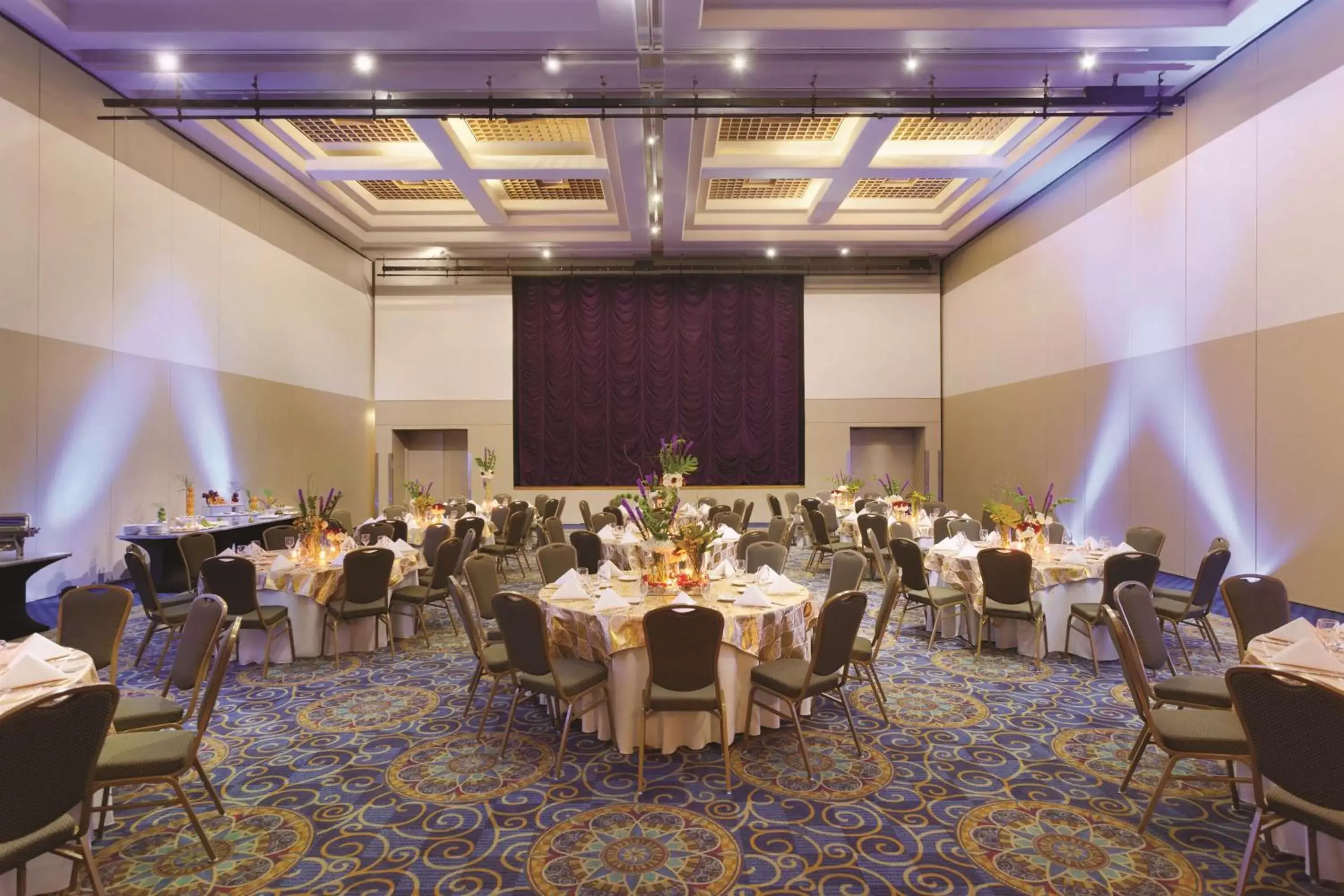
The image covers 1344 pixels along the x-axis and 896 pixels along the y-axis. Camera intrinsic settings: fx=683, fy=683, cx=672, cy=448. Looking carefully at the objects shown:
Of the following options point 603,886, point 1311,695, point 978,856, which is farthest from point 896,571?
point 603,886

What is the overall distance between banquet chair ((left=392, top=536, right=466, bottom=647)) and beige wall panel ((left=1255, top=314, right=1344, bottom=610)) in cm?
769

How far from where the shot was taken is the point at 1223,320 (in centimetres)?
731

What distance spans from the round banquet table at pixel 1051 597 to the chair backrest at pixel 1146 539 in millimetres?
929

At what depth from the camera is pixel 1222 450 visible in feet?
23.9

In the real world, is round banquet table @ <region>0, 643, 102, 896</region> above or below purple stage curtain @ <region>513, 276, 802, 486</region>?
below

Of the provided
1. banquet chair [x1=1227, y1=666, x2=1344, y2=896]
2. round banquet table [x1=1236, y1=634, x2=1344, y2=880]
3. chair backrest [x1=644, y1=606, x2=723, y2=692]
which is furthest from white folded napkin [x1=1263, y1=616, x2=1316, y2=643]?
chair backrest [x1=644, y1=606, x2=723, y2=692]

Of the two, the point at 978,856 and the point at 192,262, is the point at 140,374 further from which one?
the point at 978,856

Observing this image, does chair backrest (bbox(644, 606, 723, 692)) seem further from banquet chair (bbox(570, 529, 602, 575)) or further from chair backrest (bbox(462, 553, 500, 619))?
banquet chair (bbox(570, 529, 602, 575))

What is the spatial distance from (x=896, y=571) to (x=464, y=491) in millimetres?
13045

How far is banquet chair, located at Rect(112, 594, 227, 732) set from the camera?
127 inches

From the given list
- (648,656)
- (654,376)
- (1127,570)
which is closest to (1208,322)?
(1127,570)

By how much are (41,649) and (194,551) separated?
384 centimetres

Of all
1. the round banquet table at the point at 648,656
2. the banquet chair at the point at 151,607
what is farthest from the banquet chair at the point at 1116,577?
the banquet chair at the point at 151,607

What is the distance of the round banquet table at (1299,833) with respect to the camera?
8.68 ft
